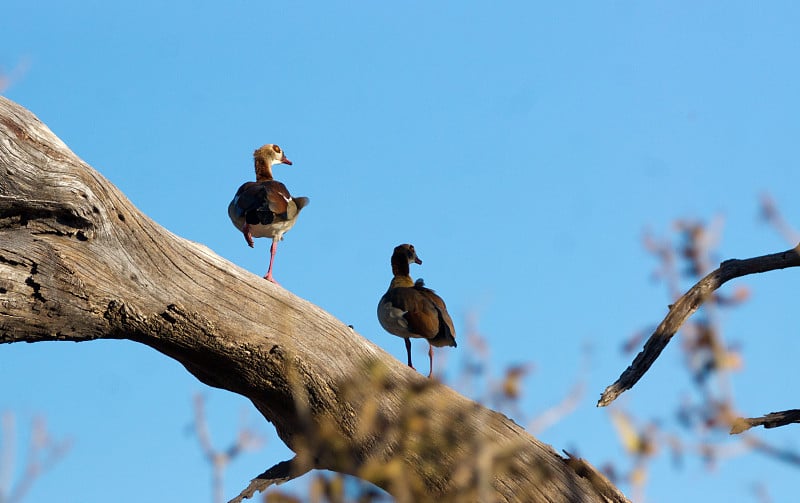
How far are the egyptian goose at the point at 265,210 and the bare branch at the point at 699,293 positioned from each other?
426 cm

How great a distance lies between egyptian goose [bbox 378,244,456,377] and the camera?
331 inches

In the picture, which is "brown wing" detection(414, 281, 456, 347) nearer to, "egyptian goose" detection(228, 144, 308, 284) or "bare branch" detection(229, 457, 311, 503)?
"egyptian goose" detection(228, 144, 308, 284)

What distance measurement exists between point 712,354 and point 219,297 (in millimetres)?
3052

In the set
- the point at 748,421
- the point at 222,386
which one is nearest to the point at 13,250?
the point at 222,386

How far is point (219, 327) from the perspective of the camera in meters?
6.09

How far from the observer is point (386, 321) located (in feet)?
28.3

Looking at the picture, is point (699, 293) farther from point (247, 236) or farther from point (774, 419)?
point (247, 236)

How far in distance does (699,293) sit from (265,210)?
14.9 ft

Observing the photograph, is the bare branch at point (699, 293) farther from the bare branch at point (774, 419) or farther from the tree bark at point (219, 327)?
the tree bark at point (219, 327)

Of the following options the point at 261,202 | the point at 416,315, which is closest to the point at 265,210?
the point at 261,202

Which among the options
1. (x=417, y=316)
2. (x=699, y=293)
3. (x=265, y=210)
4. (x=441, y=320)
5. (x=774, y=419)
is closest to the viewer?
(x=774, y=419)

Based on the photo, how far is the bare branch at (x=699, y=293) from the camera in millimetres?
5934

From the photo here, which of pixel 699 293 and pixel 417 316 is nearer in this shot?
pixel 699 293

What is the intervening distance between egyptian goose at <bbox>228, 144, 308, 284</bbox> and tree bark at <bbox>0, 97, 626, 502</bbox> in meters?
2.79
